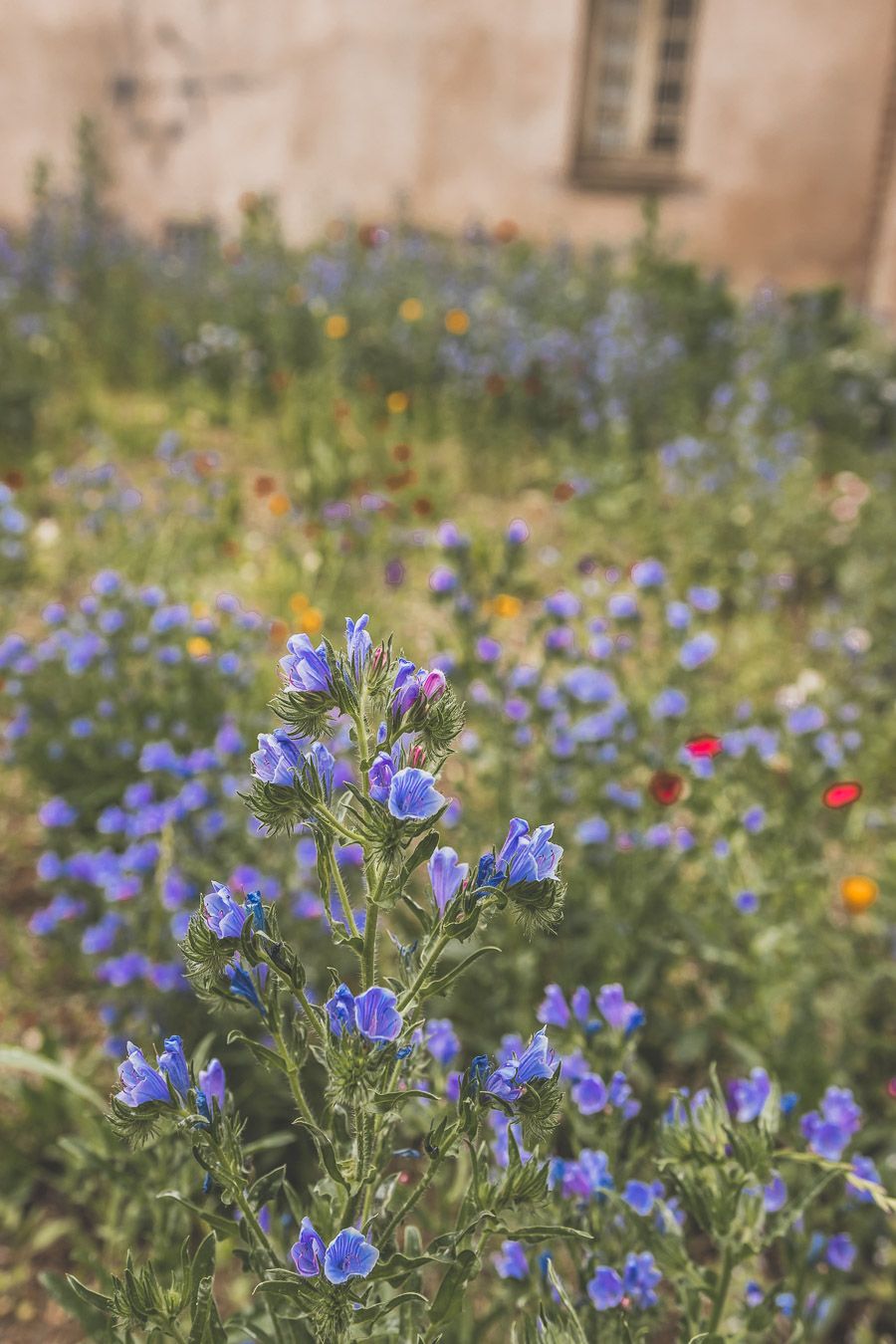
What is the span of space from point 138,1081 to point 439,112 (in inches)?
371

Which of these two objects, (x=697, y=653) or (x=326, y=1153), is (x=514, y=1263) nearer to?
(x=326, y=1153)

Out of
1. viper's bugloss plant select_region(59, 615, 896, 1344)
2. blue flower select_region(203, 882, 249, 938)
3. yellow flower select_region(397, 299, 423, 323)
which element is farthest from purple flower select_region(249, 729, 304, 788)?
yellow flower select_region(397, 299, 423, 323)

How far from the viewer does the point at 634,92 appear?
353 inches

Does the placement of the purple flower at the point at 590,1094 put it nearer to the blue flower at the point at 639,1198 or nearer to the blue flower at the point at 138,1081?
the blue flower at the point at 639,1198

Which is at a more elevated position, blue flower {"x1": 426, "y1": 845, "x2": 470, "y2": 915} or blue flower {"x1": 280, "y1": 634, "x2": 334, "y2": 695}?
blue flower {"x1": 280, "y1": 634, "x2": 334, "y2": 695}

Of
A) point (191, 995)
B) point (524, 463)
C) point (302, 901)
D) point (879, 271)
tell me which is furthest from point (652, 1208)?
point (879, 271)

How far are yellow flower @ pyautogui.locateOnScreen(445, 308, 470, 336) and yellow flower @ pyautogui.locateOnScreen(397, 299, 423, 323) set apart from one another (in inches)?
5.9

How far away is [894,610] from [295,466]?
267 cm

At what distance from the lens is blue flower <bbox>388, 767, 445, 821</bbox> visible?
37.1 inches

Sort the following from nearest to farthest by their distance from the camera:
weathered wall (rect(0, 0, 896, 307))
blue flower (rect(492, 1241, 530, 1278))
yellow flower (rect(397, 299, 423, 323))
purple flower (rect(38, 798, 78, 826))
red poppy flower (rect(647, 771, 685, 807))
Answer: blue flower (rect(492, 1241, 530, 1278))
red poppy flower (rect(647, 771, 685, 807))
purple flower (rect(38, 798, 78, 826))
yellow flower (rect(397, 299, 423, 323))
weathered wall (rect(0, 0, 896, 307))

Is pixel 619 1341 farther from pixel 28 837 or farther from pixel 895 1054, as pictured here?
pixel 28 837

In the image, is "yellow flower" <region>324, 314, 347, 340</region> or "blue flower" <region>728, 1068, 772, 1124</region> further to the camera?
"yellow flower" <region>324, 314, 347, 340</region>

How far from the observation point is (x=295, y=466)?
515 cm

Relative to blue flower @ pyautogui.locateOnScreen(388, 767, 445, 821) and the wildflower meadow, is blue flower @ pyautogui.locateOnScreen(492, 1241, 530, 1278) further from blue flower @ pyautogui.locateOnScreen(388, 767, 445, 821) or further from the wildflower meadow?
blue flower @ pyautogui.locateOnScreen(388, 767, 445, 821)
